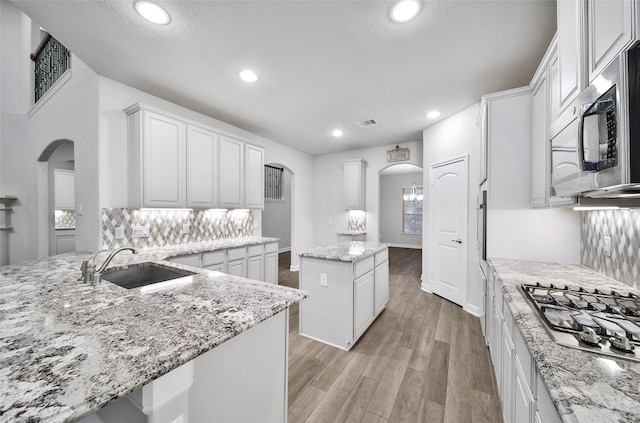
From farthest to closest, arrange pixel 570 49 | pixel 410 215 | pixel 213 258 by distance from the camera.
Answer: pixel 410 215 < pixel 213 258 < pixel 570 49

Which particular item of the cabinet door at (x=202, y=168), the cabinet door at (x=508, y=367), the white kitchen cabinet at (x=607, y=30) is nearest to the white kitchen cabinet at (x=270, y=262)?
the cabinet door at (x=202, y=168)

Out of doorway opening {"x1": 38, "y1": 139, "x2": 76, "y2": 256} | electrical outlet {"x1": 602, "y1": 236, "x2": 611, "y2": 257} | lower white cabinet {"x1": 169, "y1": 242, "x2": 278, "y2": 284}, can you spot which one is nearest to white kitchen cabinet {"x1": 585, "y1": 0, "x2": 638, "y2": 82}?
electrical outlet {"x1": 602, "y1": 236, "x2": 611, "y2": 257}

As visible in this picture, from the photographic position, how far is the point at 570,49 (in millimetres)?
1234

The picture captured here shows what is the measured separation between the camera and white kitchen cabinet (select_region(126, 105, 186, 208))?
8.91ft

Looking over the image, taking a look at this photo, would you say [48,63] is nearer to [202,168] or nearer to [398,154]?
[202,168]

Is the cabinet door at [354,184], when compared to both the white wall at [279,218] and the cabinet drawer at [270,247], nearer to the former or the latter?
the cabinet drawer at [270,247]

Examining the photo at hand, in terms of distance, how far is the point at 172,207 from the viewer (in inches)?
119

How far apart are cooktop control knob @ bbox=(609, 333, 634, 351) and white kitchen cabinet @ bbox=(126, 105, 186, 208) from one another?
3.50 metres

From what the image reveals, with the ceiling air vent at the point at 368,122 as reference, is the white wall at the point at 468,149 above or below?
below

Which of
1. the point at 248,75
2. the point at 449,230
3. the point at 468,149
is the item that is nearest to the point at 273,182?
the point at 248,75

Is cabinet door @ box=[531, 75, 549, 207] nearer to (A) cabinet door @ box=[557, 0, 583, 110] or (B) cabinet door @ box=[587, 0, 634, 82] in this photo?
(A) cabinet door @ box=[557, 0, 583, 110]

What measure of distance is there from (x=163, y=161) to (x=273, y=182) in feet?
17.4

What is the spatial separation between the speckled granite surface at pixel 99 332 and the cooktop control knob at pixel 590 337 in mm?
1083

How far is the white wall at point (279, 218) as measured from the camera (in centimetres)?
766
